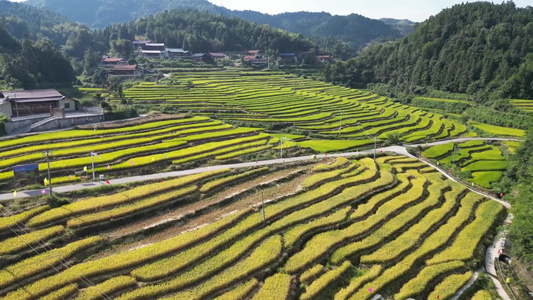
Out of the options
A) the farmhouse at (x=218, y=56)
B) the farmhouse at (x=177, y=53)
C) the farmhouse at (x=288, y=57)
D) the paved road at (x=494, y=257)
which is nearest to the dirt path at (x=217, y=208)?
the paved road at (x=494, y=257)

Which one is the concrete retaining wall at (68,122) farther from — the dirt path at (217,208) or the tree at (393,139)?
the tree at (393,139)

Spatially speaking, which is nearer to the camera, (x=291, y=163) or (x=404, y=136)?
(x=291, y=163)

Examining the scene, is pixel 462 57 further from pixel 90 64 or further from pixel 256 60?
pixel 90 64

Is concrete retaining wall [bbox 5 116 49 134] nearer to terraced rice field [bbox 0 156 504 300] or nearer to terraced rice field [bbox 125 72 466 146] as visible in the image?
terraced rice field [bbox 125 72 466 146]

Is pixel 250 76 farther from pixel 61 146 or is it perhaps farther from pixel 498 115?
pixel 61 146

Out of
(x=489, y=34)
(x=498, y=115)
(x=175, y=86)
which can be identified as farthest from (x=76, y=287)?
(x=489, y=34)

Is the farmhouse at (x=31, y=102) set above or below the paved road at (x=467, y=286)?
above

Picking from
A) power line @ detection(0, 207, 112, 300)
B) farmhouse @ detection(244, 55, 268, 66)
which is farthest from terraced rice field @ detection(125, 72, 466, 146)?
power line @ detection(0, 207, 112, 300)
